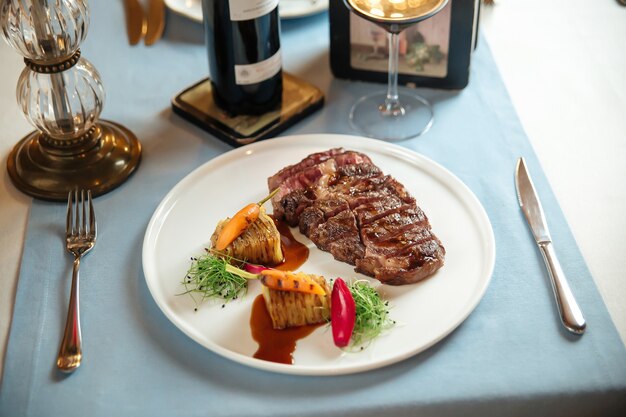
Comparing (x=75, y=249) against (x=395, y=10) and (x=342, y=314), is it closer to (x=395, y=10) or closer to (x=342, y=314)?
(x=342, y=314)

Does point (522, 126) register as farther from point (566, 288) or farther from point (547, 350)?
point (547, 350)

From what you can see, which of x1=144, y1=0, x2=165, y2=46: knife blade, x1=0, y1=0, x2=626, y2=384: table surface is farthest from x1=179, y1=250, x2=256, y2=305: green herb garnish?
x1=144, y1=0, x2=165, y2=46: knife blade

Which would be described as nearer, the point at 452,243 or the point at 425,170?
the point at 452,243

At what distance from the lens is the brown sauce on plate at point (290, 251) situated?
1687 mm

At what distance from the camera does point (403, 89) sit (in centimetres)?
224

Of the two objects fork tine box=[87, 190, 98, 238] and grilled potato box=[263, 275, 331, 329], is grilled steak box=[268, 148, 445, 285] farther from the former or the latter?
fork tine box=[87, 190, 98, 238]

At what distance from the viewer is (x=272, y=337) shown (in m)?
1.51

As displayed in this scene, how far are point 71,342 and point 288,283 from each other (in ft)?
1.45

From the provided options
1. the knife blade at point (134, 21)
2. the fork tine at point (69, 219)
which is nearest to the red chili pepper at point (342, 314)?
the fork tine at point (69, 219)

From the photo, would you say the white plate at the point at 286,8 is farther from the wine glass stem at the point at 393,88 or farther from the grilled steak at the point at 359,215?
the grilled steak at the point at 359,215

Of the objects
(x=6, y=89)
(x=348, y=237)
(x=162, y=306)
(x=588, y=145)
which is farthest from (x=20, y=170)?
(x=588, y=145)

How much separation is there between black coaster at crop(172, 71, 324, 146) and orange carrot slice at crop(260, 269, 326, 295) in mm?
602

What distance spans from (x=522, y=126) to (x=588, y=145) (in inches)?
7.1

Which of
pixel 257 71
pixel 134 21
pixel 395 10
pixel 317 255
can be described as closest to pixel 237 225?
pixel 317 255
